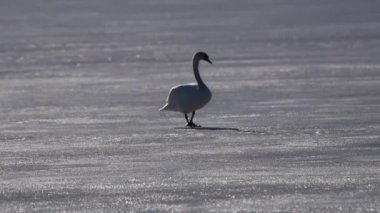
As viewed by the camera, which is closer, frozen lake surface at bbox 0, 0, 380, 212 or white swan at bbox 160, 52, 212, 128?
frozen lake surface at bbox 0, 0, 380, 212

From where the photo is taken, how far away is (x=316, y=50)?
23.2 meters

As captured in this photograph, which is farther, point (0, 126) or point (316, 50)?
point (316, 50)

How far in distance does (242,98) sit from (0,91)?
3761mm

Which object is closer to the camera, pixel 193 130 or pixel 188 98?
pixel 193 130

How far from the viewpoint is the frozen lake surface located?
742 centimetres

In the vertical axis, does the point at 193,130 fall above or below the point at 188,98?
below

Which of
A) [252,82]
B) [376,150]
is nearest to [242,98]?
[252,82]

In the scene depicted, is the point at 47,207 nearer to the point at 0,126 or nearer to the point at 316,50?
the point at 0,126

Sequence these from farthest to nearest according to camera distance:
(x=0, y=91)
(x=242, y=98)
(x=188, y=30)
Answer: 1. (x=188, y=30)
2. (x=0, y=91)
3. (x=242, y=98)

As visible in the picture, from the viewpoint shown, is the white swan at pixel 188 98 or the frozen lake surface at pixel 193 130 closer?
the frozen lake surface at pixel 193 130

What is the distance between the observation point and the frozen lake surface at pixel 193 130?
742 centimetres

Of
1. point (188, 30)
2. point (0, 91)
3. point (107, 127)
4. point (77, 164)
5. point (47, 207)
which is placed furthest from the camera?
point (188, 30)

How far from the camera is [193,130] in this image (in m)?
11.2

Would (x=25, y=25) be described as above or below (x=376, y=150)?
below
